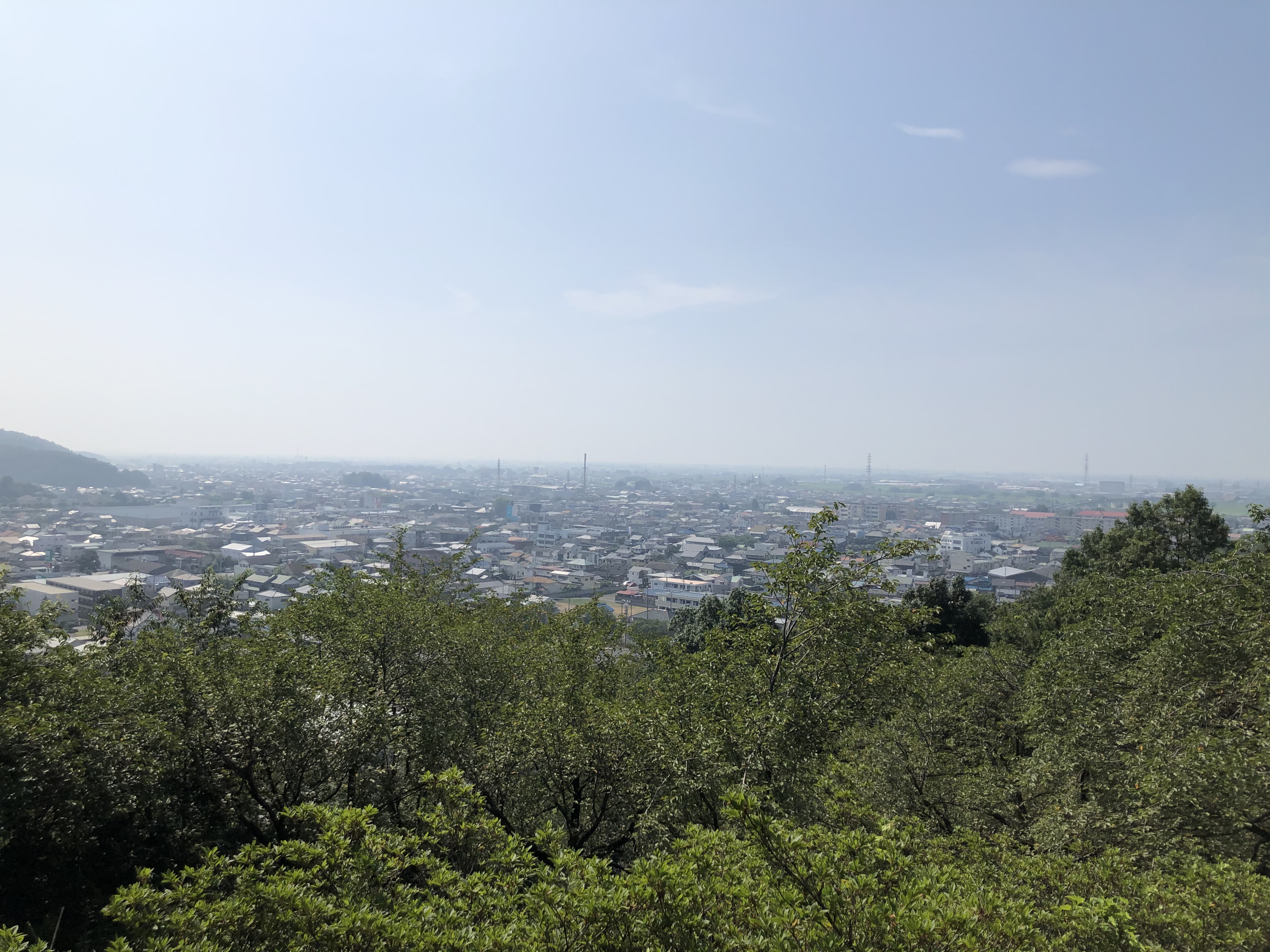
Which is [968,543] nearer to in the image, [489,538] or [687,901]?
[489,538]

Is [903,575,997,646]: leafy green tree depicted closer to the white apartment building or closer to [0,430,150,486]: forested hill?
the white apartment building

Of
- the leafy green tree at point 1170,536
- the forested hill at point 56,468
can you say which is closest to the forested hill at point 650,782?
the leafy green tree at point 1170,536

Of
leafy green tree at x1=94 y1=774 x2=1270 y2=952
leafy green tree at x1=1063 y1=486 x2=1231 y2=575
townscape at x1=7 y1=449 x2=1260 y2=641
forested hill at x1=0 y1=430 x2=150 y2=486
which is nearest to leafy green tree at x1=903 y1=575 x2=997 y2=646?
townscape at x1=7 y1=449 x2=1260 y2=641

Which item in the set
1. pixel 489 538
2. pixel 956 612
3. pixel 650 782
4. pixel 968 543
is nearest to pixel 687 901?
pixel 650 782

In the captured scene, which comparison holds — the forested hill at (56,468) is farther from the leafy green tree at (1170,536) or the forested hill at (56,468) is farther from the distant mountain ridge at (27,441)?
the leafy green tree at (1170,536)

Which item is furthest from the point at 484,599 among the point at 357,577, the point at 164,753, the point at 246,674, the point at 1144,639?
the point at 1144,639
